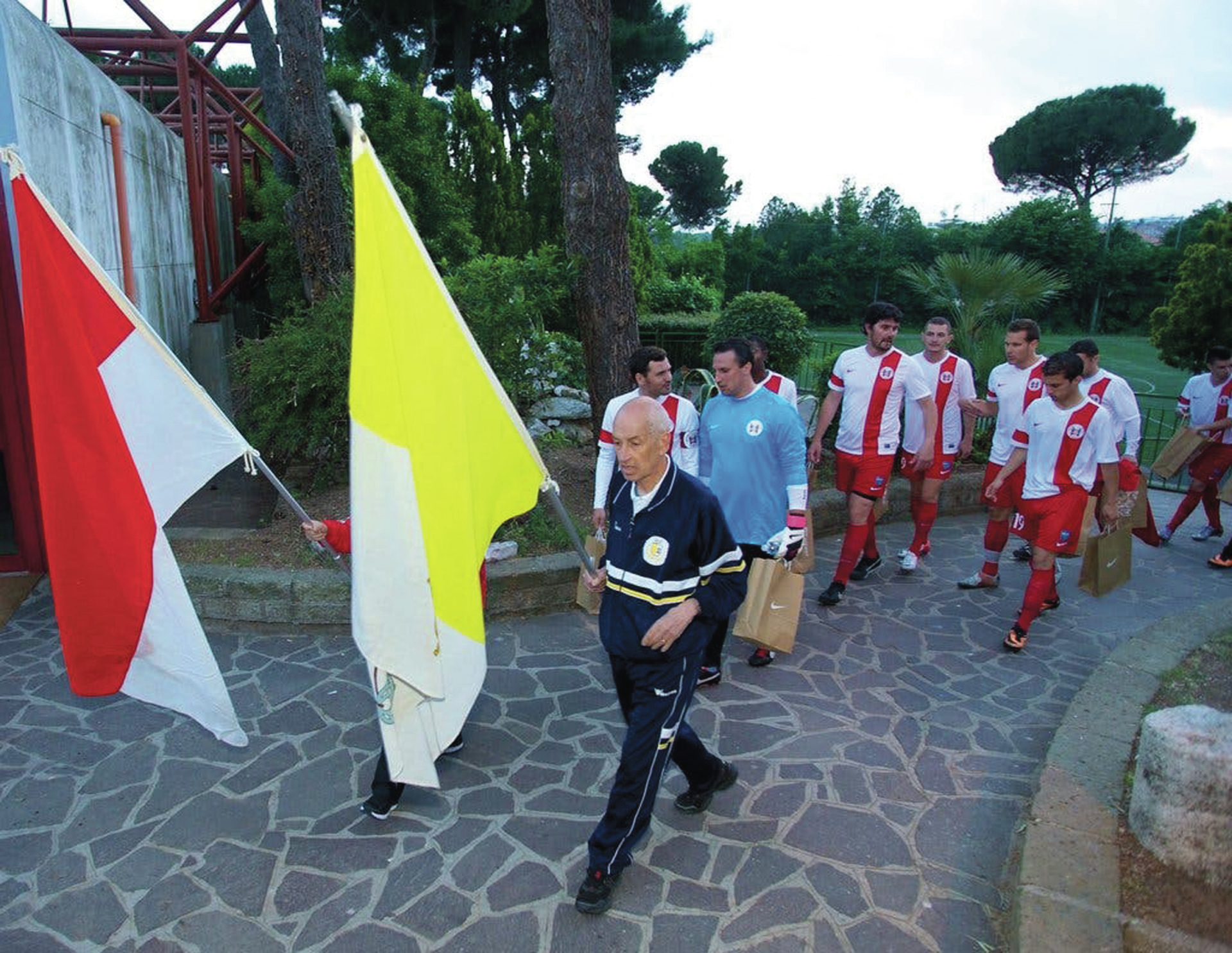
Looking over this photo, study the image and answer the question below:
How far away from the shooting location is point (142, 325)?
12.2 feet

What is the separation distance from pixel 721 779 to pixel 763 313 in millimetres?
7736

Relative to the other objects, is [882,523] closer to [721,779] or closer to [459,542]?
[721,779]

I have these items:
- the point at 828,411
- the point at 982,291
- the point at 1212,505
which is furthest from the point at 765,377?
the point at 982,291

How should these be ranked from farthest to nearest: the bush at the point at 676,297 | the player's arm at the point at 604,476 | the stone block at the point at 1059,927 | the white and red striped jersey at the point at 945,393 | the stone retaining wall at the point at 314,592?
the bush at the point at 676,297
the white and red striped jersey at the point at 945,393
the stone retaining wall at the point at 314,592
the player's arm at the point at 604,476
the stone block at the point at 1059,927

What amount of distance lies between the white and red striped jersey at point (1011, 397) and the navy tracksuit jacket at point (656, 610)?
436 centimetres

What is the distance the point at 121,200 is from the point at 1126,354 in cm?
3044

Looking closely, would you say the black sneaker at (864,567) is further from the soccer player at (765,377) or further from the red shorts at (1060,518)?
the soccer player at (765,377)

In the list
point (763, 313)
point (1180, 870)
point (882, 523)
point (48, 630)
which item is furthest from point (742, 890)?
point (763, 313)

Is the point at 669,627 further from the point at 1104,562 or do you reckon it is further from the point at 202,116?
the point at 202,116

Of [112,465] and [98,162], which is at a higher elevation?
[98,162]

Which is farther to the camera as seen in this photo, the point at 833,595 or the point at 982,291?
the point at 982,291

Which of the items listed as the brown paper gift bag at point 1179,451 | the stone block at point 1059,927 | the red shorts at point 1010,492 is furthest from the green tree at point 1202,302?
the stone block at point 1059,927

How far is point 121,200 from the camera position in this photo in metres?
7.92

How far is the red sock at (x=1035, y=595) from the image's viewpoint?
597 centimetres
